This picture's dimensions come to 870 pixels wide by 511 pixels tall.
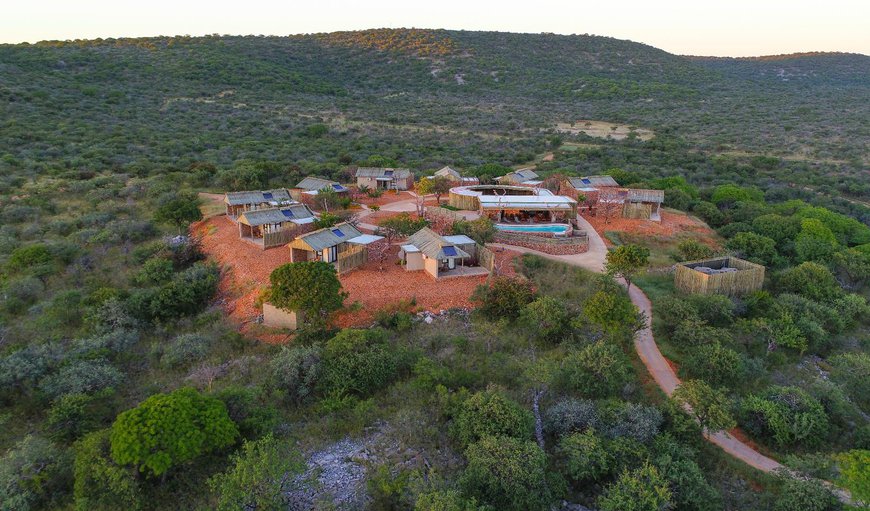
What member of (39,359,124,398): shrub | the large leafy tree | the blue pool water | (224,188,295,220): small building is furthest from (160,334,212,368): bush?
the blue pool water

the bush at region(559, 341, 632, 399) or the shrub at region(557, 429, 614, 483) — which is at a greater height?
the bush at region(559, 341, 632, 399)

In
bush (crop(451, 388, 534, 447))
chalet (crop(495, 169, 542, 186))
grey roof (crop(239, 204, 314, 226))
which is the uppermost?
chalet (crop(495, 169, 542, 186))

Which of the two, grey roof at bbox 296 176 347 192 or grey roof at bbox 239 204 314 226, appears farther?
grey roof at bbox 296 176 347 192

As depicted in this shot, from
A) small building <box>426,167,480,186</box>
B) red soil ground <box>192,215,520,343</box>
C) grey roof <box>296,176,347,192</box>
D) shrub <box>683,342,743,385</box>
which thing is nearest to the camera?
shrub <box>683,342,743,385</box>

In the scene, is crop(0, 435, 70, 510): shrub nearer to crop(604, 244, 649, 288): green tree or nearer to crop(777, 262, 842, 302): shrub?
crop(604, 244, 649, 288): green tree

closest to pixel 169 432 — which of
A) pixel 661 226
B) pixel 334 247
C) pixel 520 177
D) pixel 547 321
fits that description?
pixel 547 321

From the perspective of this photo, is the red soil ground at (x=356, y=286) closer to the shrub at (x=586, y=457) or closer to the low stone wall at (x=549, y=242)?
the low stone wall at (x=549, y=242)

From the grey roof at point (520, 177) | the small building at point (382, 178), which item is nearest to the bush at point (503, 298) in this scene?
the grey roof at point (520, 177)
